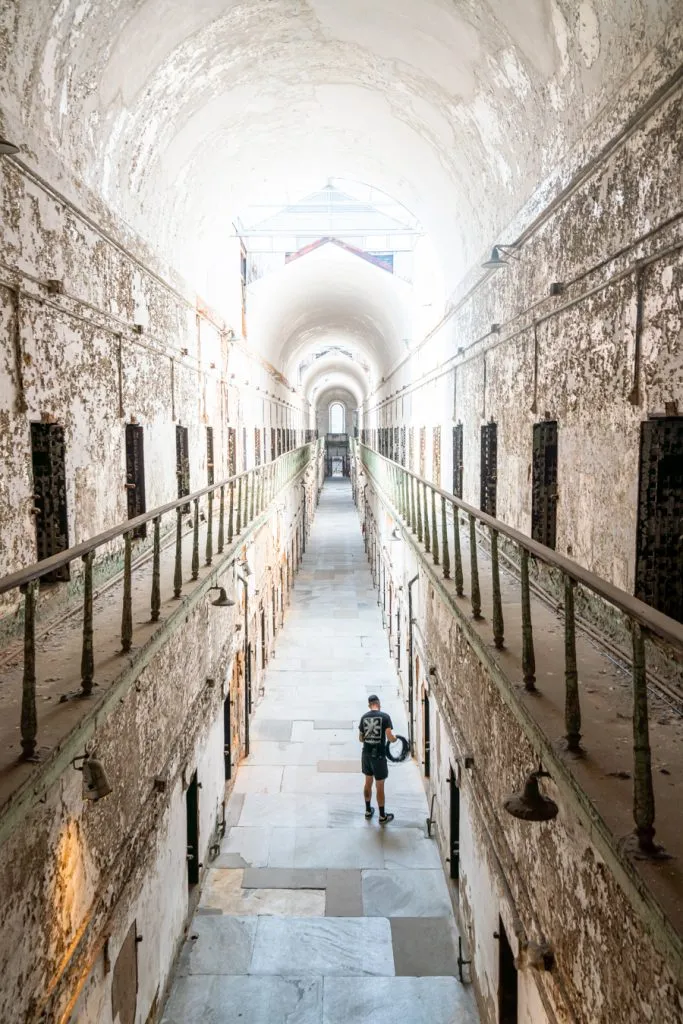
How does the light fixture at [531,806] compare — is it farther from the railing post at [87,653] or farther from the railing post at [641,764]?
the railing post at [87,653]

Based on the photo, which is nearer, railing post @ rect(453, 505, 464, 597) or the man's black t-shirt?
railing post @ rect(453, 505, 464, 597)

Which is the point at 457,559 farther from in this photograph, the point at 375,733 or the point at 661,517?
the point at 375,733

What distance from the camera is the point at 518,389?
676 centimetres

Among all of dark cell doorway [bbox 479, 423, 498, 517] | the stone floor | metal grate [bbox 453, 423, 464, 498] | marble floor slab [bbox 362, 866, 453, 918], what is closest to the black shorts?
the stone floor

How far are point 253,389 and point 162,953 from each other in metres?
13.6

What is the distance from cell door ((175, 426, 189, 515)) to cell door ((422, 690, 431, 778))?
4.05m

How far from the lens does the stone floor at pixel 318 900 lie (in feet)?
20.0

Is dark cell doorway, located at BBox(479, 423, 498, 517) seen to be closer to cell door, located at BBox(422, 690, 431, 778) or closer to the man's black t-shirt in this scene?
cell door, located at BBox(422, 690, 431, 778)

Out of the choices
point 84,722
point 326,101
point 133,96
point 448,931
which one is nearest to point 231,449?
point 326,101

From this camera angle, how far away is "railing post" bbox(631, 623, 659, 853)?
2.12 m

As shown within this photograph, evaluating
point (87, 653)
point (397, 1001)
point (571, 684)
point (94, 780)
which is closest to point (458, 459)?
point (397, 1001)

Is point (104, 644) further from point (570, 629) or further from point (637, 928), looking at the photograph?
point (637, 928)

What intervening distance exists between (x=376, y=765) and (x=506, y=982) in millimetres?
4351

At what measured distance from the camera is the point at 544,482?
19.8ft
